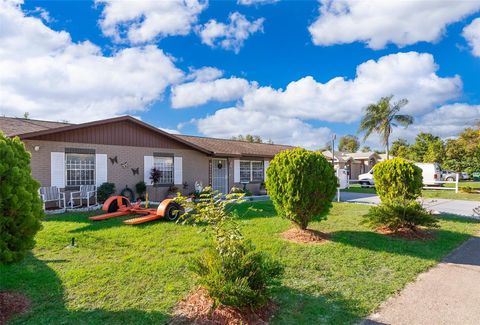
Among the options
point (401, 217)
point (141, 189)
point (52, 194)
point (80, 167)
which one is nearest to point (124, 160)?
point (141, 189)

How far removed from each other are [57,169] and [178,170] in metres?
5.52

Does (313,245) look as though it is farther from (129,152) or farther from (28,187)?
(129,152)

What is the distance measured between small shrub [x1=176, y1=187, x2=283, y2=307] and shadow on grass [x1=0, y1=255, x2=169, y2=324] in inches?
28.2

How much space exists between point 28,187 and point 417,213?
8439 millimetres

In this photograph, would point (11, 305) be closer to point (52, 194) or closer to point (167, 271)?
point (167, 271)

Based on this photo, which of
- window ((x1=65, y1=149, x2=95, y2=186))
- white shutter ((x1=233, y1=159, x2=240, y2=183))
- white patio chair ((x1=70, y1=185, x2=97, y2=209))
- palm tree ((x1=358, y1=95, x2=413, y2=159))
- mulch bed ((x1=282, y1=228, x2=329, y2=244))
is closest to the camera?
mulch bed ((x1=282, y1=228, x2=329, y2=244))

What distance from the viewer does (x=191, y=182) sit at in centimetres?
1639

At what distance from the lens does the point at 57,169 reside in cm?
1181

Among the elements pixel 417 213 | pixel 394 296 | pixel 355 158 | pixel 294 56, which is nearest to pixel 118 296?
pixel 394 296

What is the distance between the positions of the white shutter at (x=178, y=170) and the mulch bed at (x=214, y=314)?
11.9 m

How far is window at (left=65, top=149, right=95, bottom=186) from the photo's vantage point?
40.2ft

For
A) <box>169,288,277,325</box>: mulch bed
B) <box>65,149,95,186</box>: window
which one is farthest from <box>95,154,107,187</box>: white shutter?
<box>169,288,277,325</box>: mulch bed

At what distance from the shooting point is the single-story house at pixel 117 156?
11.6m

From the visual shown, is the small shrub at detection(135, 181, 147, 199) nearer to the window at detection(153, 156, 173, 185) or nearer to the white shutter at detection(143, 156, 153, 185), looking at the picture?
the white shutter at detection(143, 156, 153, 185)
